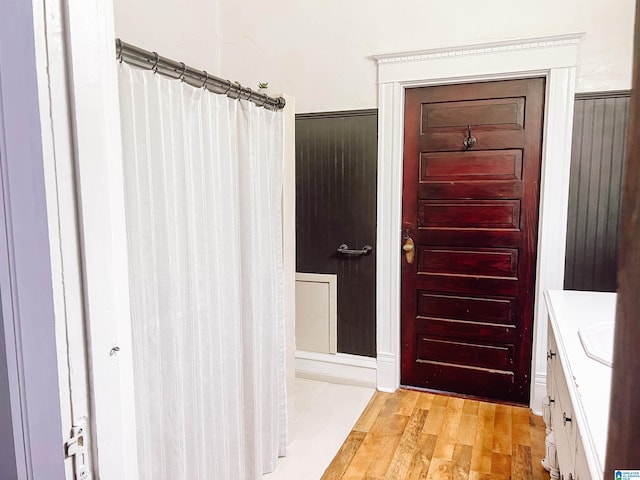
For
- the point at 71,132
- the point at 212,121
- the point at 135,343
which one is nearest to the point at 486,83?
the point at 212,121

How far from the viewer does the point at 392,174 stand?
110 inches

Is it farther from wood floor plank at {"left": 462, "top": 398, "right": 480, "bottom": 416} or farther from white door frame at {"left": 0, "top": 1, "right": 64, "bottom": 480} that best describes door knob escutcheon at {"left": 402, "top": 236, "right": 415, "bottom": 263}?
white door frame at {"left": 0, "top": 1, "right": 64, "bottom": 480}

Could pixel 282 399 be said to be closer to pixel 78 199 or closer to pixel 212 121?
pixel 212 121

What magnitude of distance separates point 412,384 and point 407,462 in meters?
0.82

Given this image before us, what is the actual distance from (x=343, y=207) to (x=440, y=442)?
1.48 meters

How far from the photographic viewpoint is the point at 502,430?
→ 8.07 ft

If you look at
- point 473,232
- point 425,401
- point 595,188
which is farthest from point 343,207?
point 595,188

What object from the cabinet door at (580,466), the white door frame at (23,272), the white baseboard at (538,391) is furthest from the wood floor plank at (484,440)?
the white door frame at (23,272)

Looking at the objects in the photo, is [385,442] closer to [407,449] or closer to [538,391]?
[407,449]

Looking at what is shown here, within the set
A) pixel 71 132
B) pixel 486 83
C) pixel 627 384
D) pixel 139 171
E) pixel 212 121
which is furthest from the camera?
pixel 486 83

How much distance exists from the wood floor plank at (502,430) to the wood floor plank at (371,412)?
2.14ft

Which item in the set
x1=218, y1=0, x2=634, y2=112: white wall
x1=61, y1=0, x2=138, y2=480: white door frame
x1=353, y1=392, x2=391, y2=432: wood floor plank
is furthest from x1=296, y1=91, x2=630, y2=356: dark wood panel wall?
x1=61, y1=0, x2=138, y2=480: white door frame

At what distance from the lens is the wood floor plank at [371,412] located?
255 centimetres

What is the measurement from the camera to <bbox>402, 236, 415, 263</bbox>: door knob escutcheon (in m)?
2.86
